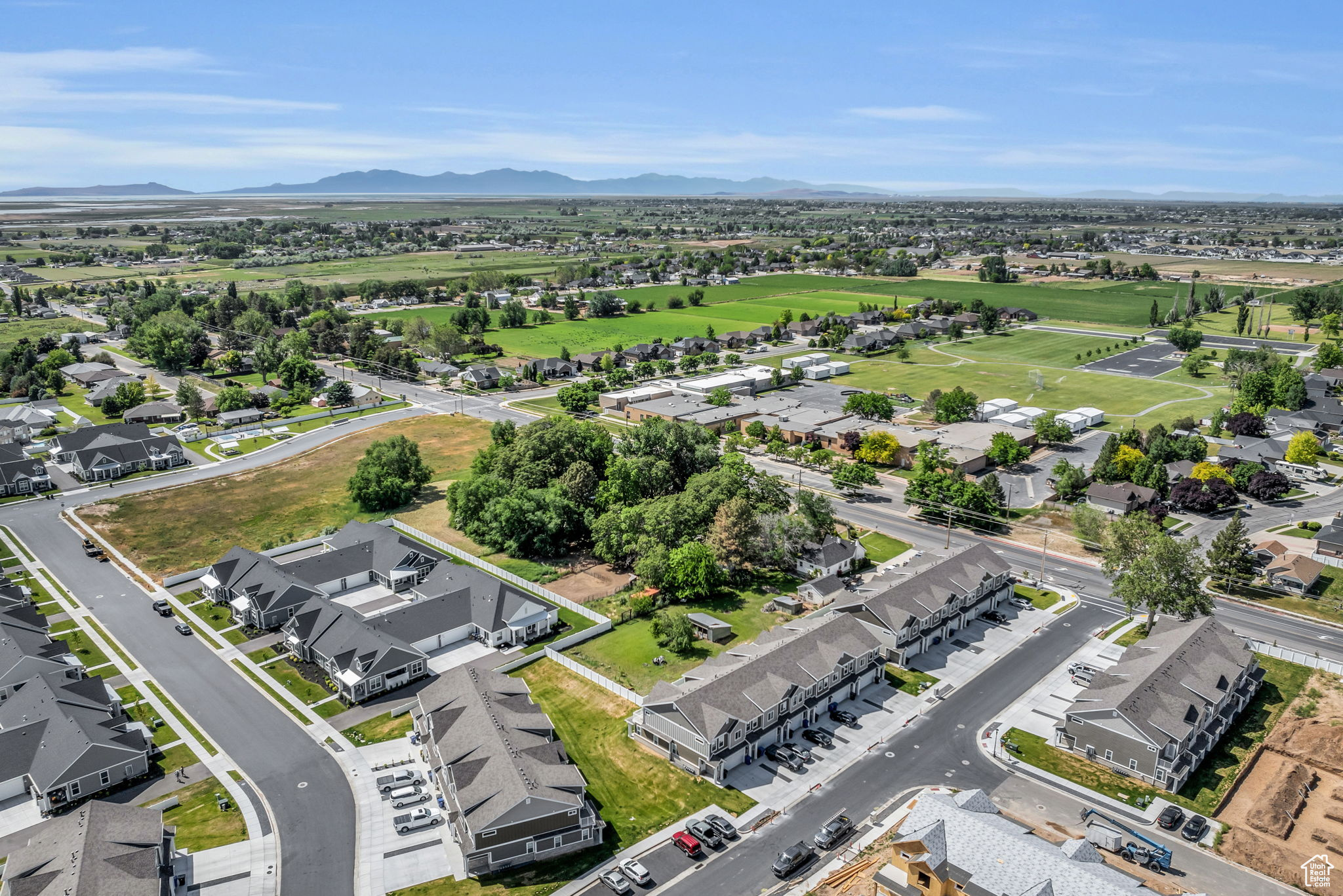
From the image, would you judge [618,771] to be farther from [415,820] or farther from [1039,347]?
[1039,347]

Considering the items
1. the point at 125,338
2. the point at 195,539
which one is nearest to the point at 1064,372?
the point at 195,539

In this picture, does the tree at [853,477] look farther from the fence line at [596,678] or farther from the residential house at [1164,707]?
the fence line at [596,678]

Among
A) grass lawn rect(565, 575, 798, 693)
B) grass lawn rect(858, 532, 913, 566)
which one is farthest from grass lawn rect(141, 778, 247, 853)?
grass lawn rect(858, 532, 913, 566)

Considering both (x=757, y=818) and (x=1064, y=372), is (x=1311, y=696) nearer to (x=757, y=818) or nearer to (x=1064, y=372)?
(x=757, y=818)

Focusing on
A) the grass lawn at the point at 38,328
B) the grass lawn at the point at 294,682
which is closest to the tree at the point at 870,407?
the grass lawn at the point at 294,682

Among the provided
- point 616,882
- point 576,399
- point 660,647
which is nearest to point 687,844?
point 616,882
